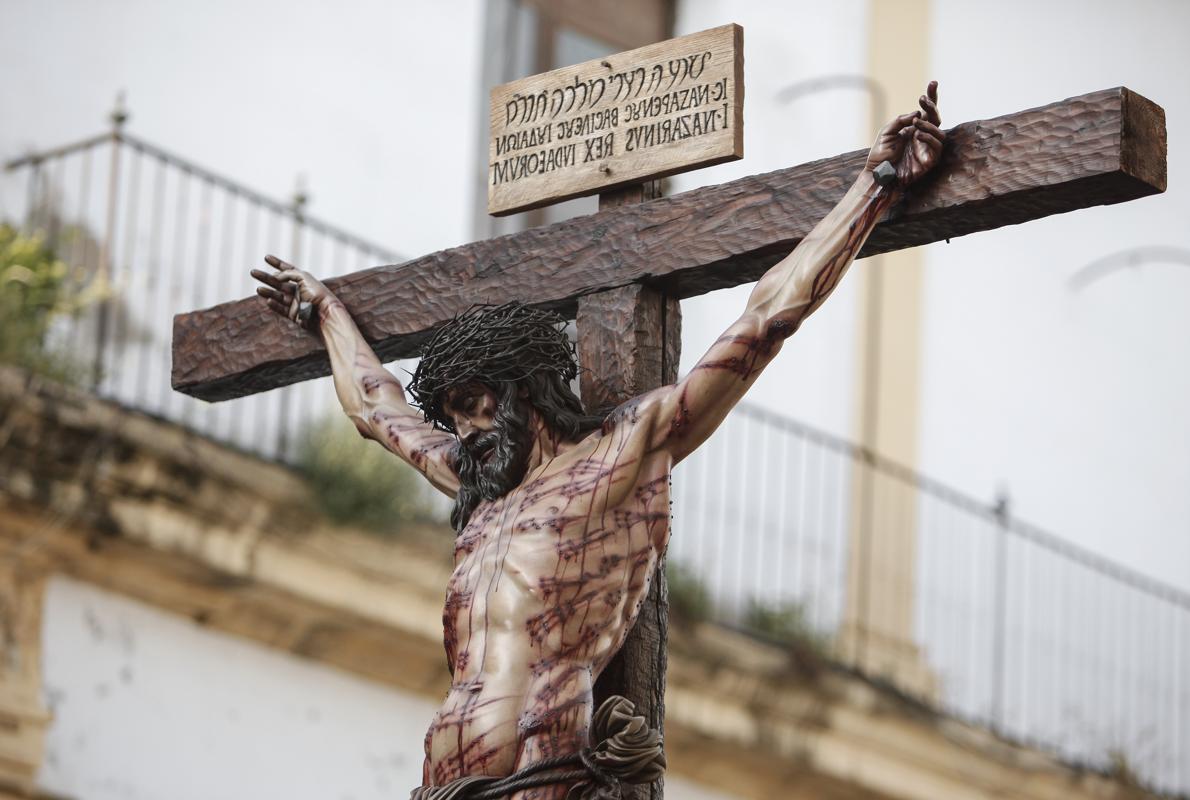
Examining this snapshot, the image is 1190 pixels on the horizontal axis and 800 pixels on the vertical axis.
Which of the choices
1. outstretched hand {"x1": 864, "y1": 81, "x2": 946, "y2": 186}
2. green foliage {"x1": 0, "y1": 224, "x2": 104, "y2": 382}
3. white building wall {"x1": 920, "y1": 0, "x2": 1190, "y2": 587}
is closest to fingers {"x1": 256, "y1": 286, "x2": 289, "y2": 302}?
outstretched hand {"x1": 864, "y1": 81, "x2": 946, "y2": 186}

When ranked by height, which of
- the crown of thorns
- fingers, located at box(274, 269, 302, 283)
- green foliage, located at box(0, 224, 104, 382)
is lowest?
the crown of thorns

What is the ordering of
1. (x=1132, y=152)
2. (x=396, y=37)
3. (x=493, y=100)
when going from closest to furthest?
(x=1132, y=152) → (x=493, y=100) → (x=396, y=37)

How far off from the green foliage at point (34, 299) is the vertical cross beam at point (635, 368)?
14.3 ft

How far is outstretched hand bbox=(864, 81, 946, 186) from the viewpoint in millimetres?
4402

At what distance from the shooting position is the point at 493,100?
5.21 meters

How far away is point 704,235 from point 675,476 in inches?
267

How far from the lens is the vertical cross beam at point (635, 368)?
4.57 m

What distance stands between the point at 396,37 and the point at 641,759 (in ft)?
23.4

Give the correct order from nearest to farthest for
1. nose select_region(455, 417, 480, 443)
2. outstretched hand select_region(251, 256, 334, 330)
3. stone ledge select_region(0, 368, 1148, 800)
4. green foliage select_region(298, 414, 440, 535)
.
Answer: nose select_region(455, 417, 480, 443)
outstretched hand select_region(251, 256, 334, 330)
stone ledge select_region(0, 368, 1148, 800)
green foliage select_region(298, 414, 440, 535)

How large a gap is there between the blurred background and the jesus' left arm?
178 inches

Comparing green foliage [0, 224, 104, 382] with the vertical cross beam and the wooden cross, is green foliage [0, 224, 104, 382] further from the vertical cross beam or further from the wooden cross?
the vertical cross beam

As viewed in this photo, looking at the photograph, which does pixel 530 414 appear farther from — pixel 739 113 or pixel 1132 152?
pixel 1132 152

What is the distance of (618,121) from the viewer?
4.95m

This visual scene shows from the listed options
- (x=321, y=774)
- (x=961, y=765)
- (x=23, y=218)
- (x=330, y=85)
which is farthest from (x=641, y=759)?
(x=961, y=765)
